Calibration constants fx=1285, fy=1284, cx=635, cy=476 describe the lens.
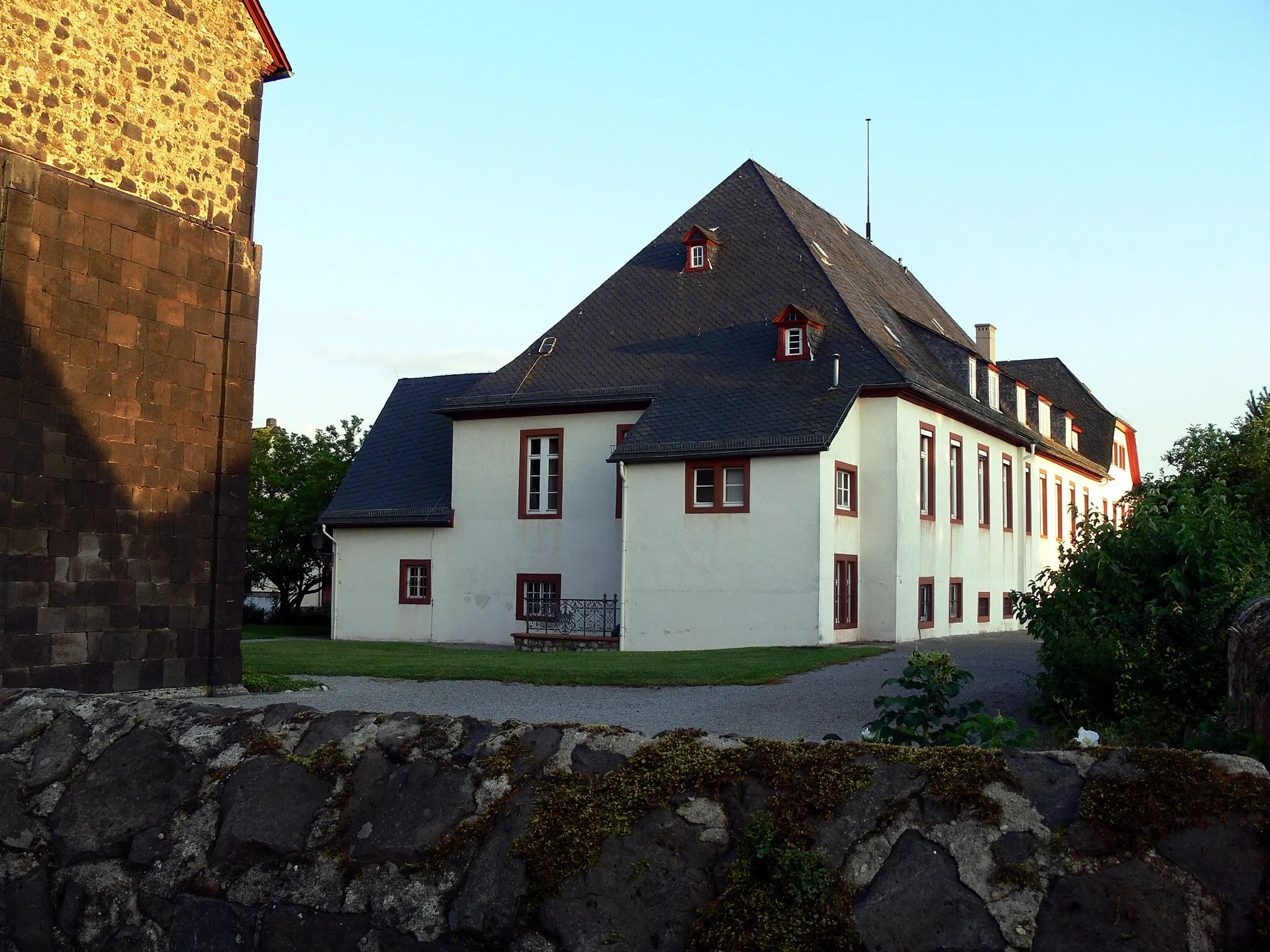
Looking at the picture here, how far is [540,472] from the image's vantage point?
28.1m

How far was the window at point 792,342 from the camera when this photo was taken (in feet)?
85.3

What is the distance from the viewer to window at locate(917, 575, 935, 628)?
26.0 metres

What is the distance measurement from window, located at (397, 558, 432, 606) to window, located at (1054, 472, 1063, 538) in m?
18.2

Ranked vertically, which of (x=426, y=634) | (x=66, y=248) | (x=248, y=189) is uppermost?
(x=248, y=189)

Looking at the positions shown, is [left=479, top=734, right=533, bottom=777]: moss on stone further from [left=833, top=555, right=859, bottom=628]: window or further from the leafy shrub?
[left=833, top=555, right=859, bottom=628]: window

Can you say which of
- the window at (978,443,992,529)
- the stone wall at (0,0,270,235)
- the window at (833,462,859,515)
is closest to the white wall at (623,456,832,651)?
the window at (833,462,859,515)

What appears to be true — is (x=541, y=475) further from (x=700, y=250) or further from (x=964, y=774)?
(x=964, y=774)

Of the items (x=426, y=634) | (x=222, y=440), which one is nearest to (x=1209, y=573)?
(x=222, y=440)

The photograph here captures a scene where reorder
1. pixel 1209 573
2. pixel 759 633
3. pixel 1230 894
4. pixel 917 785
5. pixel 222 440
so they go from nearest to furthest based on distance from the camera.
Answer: pixel 1230 894 → pixel 917 785 → pixel 1209 573 → pixel 222 440 → pixel 759 633

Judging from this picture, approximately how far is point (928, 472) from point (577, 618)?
7906mm

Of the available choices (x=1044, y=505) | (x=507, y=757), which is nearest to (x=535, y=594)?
(x=1044, y=505)

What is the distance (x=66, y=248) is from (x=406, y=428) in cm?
2042

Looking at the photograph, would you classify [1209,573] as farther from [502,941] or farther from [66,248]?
[66,248]

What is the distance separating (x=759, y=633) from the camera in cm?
2366
